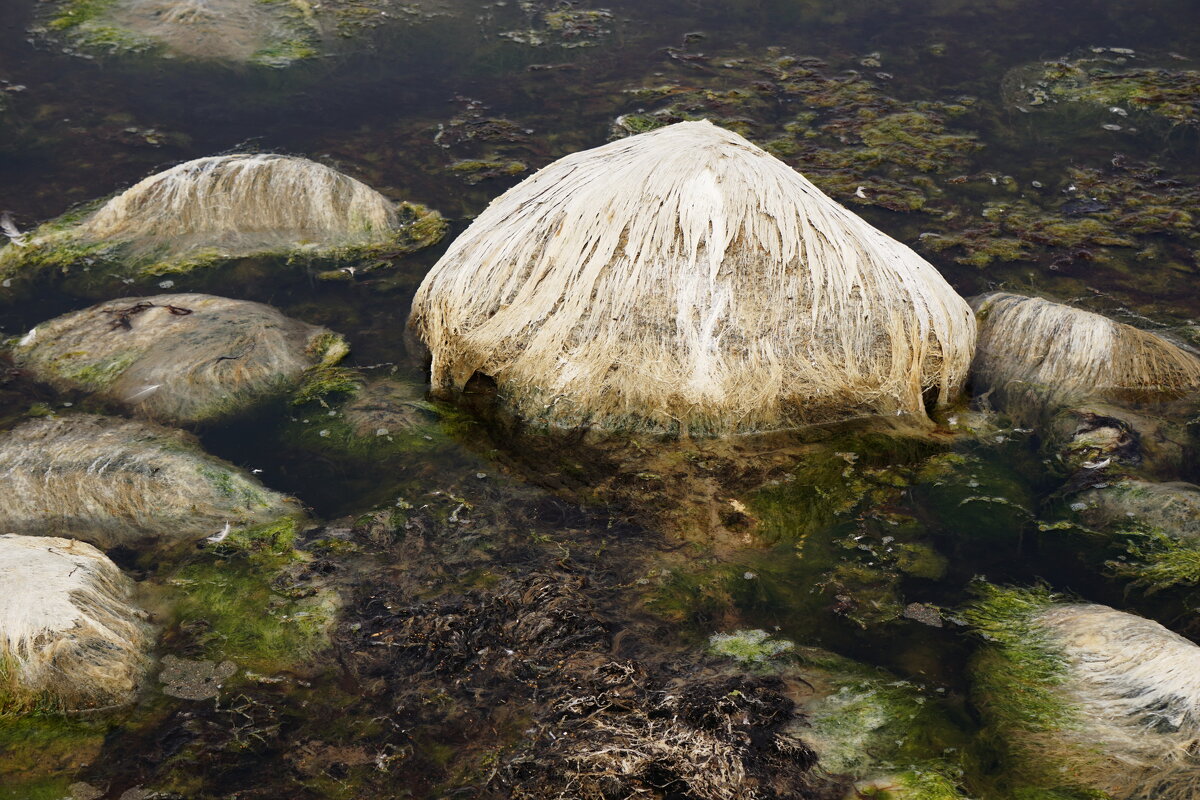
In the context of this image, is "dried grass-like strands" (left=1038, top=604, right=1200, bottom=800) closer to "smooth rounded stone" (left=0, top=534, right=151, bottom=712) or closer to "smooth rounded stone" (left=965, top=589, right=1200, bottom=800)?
"smooth rounded stone" (left=965, top=589, right=1200, bottom=800)

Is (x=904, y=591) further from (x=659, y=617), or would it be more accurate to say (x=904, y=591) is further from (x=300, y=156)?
(x=300, y=156)

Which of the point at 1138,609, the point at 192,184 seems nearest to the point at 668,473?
the point at 1138,609

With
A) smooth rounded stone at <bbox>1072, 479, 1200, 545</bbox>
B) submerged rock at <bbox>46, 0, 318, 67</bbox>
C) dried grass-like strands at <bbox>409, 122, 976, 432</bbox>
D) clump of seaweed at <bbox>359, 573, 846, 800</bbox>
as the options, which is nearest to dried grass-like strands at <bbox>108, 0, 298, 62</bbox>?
submerged rock at <bbox>46, 0, 318, 67</bbox>

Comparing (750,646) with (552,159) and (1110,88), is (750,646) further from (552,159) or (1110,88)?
(1110,88)

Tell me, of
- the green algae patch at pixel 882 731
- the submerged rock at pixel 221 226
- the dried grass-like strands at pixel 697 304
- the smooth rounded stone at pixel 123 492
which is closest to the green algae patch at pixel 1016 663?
the green algae patch at pixel 882 731

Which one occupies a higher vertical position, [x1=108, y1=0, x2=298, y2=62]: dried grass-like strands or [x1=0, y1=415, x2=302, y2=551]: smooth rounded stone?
[x1=108, y1=0, x2=298, y2=62]: dried grass-like strands

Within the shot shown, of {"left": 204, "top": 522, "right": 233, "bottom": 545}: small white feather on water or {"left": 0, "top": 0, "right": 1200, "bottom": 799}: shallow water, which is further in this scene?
{"left": 204, "top": 522, "right": 233, "bottom": 545}: small white feather on water

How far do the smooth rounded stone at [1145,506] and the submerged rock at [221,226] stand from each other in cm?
585

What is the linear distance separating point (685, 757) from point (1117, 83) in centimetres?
1057

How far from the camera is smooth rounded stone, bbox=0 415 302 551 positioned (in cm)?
638

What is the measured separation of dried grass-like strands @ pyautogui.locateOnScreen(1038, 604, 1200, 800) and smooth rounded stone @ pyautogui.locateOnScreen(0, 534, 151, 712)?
4.65m

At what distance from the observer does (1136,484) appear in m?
6.76

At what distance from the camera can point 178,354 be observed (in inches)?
303

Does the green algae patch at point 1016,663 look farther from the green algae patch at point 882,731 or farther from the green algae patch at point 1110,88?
the green algae patch at point 1110,88
